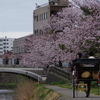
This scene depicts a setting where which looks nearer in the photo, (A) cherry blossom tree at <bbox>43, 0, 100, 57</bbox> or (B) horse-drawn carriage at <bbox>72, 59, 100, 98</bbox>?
(B) horse-drawn carriage at <bbox>72, 59, 100, 98</bbox>

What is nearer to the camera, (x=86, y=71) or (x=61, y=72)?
(x=86, y=71)

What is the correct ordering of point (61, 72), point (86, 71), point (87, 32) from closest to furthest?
point (86, 71), point (87, 32), point (61, 72)

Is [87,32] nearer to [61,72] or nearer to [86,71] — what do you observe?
[86,71]

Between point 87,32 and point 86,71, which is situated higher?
point 87,32

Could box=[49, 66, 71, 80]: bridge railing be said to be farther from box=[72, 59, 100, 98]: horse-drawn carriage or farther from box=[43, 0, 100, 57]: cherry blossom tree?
box=[72, 59, 100, 98]: horse-drawn carriage

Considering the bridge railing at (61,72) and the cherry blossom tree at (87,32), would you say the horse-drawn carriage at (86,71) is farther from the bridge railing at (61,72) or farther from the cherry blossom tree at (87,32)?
the bridge railing at (61,72)

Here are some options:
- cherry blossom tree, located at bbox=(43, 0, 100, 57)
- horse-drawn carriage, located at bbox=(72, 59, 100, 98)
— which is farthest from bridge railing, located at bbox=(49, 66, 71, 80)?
horse-drawn carriage, located at bbox=(72, 59, 100, 98)

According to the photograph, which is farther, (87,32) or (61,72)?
(61,72)

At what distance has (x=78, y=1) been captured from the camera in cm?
3759

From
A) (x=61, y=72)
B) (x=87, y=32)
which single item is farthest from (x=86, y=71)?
(x=61, y=72)

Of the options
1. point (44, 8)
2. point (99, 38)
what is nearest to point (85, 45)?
point (99, 38)

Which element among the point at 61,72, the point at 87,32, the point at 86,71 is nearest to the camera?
the point at 86,71

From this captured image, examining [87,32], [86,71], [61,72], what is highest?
[87,32]

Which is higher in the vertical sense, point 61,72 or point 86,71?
point 86,71
